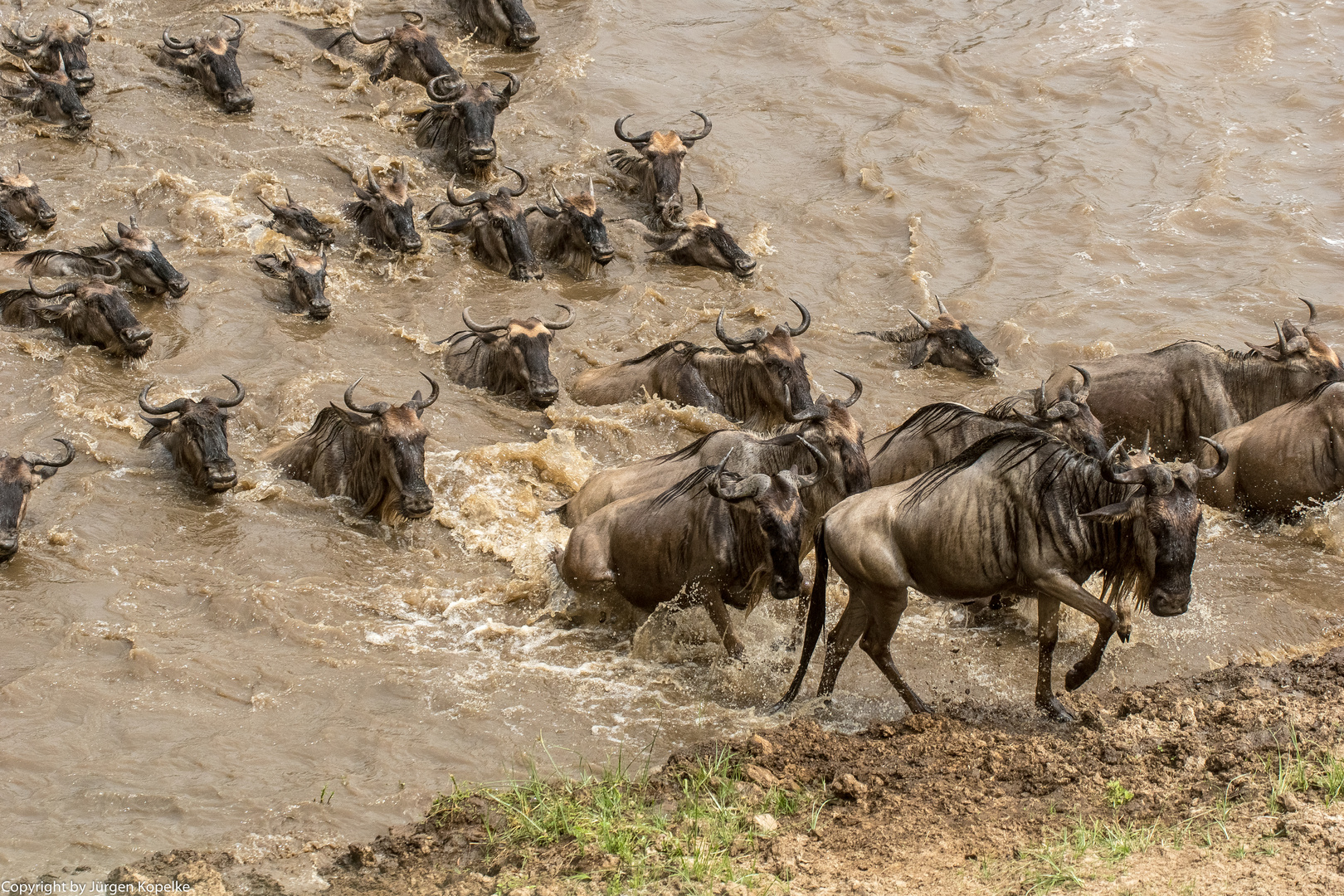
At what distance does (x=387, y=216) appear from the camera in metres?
13.4

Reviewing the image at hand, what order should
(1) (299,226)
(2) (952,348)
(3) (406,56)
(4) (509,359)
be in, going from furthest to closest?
(3) (406,56) < (1) (299,226) < (2) (952,348) < (4) (509,359)

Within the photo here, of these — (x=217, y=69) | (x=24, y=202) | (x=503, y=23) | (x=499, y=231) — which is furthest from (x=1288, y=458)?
(x=217, y=69)

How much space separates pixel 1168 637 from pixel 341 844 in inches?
192

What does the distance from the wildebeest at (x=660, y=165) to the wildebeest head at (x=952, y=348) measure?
12.7 ft

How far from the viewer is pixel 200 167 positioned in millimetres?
14820

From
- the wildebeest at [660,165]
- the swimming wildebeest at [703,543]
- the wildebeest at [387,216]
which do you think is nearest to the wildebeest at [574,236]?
the wildebeest at [660,165]

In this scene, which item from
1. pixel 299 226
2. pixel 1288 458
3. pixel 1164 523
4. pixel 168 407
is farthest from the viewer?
pixel 299 226

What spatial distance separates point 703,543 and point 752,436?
0.91 metres

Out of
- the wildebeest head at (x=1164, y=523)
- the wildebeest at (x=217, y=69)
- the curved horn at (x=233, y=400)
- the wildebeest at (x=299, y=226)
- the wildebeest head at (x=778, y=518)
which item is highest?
the wildebeest head at (x=1164, y=523)

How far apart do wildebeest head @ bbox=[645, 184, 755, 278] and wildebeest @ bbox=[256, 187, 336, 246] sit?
12.2ft

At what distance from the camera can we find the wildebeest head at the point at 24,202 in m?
13.3

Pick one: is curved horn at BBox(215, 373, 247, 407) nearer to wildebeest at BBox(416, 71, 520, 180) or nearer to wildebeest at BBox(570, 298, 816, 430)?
wildebeest at BBox(570, 298, 816, 430)

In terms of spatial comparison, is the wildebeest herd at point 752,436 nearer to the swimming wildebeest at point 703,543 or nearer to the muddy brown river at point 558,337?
the swimming wildebeest at point 703,543

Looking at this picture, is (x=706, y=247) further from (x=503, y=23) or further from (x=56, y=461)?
(x=56, y=461)
